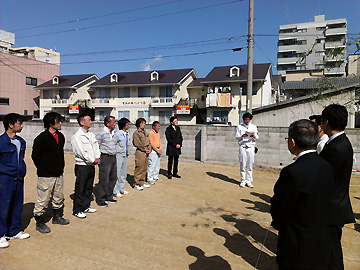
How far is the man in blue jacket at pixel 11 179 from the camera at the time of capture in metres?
3.60

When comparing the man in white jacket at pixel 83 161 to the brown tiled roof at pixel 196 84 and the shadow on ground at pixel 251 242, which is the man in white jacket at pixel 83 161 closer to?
the shadow on ground at pixel 251 242

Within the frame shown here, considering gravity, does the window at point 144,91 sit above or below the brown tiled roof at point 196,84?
below

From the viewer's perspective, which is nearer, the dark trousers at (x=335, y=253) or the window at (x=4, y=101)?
the dark trousers at (x=335, y=253)

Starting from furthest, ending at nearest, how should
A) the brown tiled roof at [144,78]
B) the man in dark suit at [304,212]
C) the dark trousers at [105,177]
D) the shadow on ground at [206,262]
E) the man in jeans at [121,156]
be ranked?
the brown tiled roof at [144,78]
the man in jeans at [121,156]
the dark trousers at [105,177]
the shadow on ground at [206,262]
the man in dark suit at [304,212]

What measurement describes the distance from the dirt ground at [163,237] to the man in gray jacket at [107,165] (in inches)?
10.3

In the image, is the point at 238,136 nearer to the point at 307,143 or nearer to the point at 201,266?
the point at 201,266

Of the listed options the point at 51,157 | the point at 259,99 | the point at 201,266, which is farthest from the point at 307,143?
the point at 259,99

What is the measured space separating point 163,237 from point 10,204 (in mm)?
2311

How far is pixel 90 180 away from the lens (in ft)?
15.5

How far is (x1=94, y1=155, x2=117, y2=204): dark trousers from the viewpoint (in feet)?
17.3

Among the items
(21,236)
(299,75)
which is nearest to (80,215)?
(21,236)

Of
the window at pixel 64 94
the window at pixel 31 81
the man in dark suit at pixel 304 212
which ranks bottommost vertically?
the man in dark suit at pixel 304 212

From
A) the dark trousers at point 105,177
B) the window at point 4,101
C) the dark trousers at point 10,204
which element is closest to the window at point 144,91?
the window at point 4,101

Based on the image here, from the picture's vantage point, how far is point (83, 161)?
15.0ft
